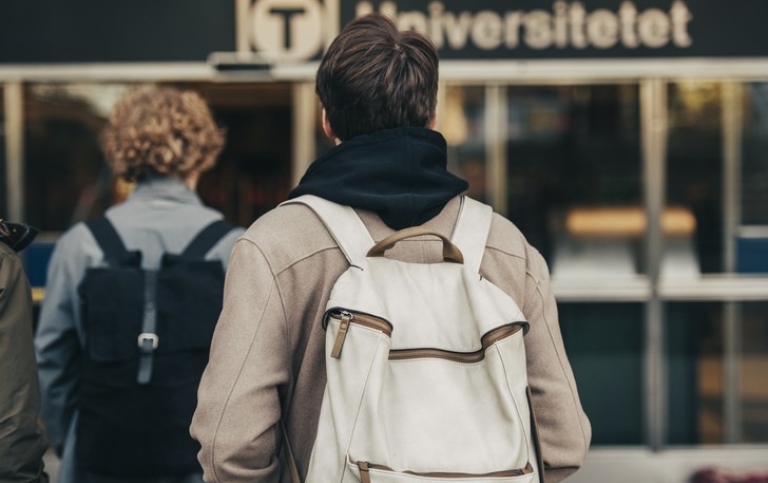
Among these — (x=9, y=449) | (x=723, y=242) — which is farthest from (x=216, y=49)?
(x=9, y=449)

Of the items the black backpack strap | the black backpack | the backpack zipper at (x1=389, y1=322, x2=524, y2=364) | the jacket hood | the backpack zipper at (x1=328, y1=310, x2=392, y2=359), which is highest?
the jacket hood

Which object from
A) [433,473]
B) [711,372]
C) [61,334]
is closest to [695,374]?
[711,372]

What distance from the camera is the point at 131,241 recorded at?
2871 millimetres

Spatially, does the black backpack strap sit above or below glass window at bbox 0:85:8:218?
below

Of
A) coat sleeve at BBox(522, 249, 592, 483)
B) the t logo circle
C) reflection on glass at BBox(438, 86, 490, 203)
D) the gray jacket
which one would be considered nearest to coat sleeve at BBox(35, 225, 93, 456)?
the gray jacket

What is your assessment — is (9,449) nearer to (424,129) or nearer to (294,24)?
(424,129)

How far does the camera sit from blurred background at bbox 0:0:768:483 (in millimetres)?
5191

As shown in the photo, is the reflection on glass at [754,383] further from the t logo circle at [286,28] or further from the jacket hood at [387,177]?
the jacket hood at [387,177]

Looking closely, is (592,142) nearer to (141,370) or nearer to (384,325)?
(141,370)

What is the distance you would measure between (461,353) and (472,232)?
0.27 meters

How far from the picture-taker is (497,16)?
5180 millimetres

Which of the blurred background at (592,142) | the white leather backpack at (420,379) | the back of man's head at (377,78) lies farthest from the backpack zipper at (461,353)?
the blurred background at (592,142)

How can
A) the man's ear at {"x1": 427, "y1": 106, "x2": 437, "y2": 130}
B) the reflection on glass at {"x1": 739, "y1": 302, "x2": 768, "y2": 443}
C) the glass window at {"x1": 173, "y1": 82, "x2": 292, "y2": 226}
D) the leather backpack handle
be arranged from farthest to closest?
the glass window at {"x1": 173, "y1": 82, "x2": 292, "y2": 226} → the reflection on glass at {"x1": 739, "y1": 302, "x2": 768, "y2": 443} → the man's ear at {"x1": 427, "y1": 106, "x2": 437, "y2": 130} → the leather backpack handle

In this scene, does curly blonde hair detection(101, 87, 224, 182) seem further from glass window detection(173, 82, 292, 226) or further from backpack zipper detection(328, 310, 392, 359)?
glass window detection(173, 82, 292, 226)
